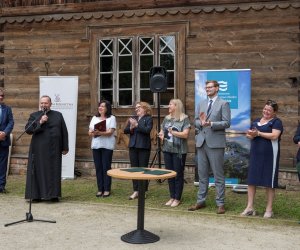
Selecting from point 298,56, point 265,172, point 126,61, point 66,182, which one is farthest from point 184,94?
point 265,172

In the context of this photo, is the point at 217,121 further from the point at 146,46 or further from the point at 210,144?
the point at 146,46

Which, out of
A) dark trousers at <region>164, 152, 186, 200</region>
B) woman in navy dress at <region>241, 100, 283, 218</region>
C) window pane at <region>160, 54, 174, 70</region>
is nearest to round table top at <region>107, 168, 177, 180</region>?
woman in navy dress at <region>241, 100, 283, 218</region>

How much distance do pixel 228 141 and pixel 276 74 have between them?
1713 millimetres

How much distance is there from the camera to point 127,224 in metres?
6.18

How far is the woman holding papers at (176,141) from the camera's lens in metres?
7.29

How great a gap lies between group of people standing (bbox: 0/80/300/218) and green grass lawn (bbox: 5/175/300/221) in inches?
8.5

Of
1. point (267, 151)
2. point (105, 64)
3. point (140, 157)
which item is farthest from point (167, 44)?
point (267, 151)

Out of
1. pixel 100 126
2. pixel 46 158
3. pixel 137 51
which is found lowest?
pixel 46 158

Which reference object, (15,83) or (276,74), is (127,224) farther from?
(15,83)

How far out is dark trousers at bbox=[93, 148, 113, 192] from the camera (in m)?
8.07

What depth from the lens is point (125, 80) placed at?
34.4ft

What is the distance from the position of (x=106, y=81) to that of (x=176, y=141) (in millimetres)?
3780

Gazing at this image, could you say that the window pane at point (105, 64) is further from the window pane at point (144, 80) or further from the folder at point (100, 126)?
the folder at point (100, 126)

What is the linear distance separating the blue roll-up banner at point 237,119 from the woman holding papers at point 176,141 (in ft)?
5.99
